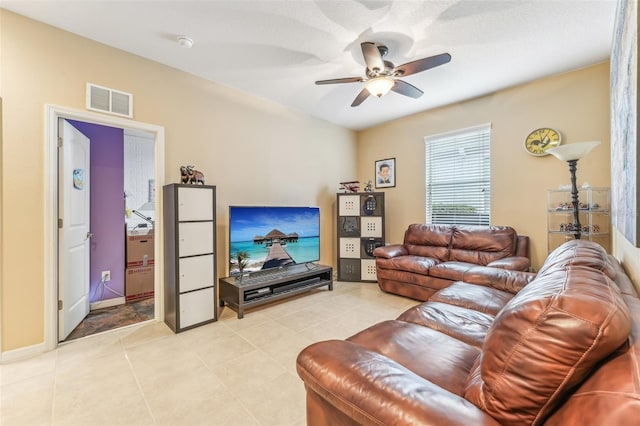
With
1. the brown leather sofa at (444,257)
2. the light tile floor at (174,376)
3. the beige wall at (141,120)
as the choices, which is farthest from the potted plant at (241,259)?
the brown leather sofa at (444,257)

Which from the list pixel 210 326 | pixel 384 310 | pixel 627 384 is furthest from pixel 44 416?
pixel 384 310

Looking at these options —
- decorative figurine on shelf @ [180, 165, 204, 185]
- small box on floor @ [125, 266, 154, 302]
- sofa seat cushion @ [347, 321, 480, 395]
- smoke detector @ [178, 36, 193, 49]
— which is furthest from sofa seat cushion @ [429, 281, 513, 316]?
small box on floor @ [125, 266, 154, 302]

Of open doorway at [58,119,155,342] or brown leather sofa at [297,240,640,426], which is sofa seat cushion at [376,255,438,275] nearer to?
brown leather sofa at [297,240,640,426]

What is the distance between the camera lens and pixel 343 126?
5043 millimetres

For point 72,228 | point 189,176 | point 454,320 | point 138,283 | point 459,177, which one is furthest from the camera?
point 459,177

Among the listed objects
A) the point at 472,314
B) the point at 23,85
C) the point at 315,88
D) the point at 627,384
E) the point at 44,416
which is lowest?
the point at 44,416

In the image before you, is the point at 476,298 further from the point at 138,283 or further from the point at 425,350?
the point at 138,283

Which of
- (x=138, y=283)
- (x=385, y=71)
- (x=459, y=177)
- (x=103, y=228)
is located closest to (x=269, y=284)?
(x=138, y=283)

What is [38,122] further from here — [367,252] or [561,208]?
[561,208]

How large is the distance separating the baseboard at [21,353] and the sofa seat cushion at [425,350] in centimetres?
263

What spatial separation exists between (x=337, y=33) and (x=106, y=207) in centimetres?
342

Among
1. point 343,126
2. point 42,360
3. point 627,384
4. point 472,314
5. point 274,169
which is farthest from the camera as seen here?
point 343,126

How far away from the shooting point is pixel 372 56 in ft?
7.33

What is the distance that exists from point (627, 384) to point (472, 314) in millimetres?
1356
